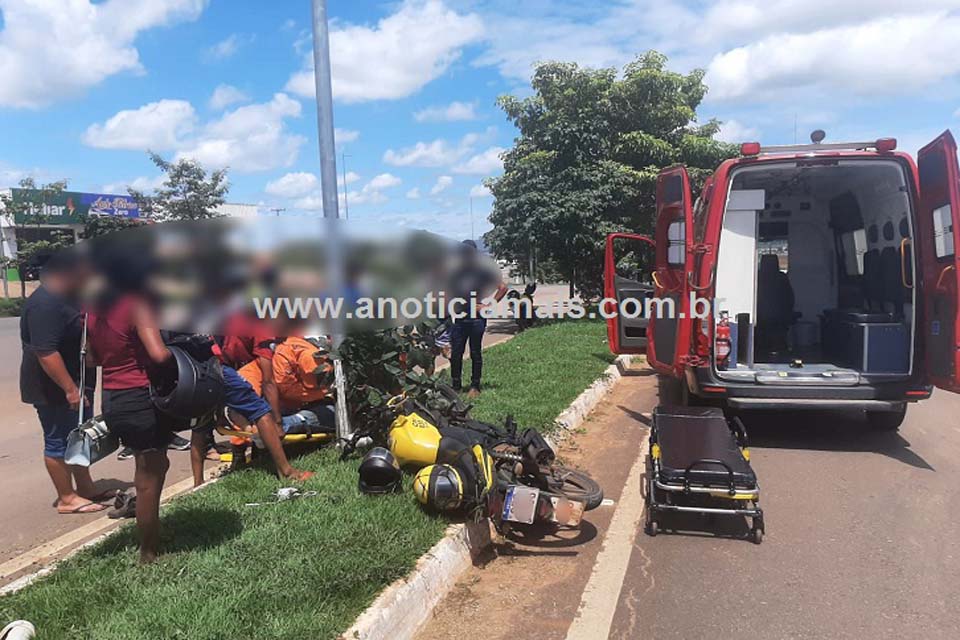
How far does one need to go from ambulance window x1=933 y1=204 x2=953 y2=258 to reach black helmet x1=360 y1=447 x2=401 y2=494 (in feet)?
14.2

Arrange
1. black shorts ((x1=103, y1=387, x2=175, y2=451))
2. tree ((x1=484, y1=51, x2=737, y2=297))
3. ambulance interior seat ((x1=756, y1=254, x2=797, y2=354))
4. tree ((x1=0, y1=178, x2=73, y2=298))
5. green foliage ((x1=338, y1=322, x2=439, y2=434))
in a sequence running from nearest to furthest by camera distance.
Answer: black shorts ((x1=103, y1=387, x2=175, y2=451)) → green foliage ((x1=338, y1=322, x2=439, y2=434)) → ambulance interior seat ((x1=756, y1=254, x2=797, y2=354)) → tree ((x1=484, y1=51, x2=737, y2=297)) → tree ((x1=0, y1=178, x2=73, y2=298))

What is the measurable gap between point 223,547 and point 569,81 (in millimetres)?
15476

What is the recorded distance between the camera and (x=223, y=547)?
3.40 meters

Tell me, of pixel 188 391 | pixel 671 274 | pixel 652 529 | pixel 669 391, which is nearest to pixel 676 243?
pixel 671 274

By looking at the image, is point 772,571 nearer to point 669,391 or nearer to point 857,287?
point 669,391

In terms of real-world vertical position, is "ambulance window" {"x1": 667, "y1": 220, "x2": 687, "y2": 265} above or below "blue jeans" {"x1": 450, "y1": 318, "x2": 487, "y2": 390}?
above

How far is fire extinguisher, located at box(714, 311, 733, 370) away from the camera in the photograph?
19.1 ft

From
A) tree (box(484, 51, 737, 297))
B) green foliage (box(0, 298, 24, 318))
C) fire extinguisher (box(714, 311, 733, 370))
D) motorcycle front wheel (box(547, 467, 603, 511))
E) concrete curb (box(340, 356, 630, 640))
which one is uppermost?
tree (box(484, 51, 737, 297))

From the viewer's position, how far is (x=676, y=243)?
5.82 metres

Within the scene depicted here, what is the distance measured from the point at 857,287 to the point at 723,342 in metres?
2.78

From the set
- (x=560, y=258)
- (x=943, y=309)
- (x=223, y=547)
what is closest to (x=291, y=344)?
(x=223, y=547)

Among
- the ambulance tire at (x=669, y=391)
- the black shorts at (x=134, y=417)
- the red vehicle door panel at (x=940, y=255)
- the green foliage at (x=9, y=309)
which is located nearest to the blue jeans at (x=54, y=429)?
the black shorts at (x=134, y=417)

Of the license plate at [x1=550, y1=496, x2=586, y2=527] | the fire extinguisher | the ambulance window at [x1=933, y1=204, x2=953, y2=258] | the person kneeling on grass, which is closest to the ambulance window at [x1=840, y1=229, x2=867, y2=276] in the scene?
the ambulance window at [x1=933, y1=204, x2=953, y2=258]

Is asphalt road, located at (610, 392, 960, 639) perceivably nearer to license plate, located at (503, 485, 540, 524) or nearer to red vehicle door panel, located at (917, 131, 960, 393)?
license plate, located at (503, 485, 540, 524)
